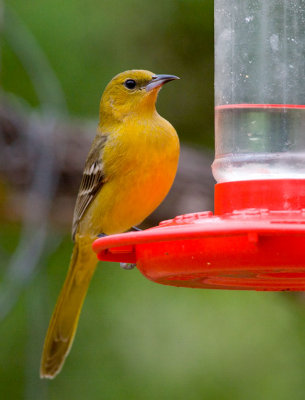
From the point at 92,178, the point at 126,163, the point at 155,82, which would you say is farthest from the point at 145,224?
the point at 126,163

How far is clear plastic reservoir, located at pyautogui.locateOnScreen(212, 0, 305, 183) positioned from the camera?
138 inches

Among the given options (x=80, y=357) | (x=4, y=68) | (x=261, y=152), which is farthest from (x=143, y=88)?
(x=80, y=357)

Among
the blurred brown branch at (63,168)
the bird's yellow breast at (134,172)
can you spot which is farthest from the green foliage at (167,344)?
the bird's yellow breast at (134,172)

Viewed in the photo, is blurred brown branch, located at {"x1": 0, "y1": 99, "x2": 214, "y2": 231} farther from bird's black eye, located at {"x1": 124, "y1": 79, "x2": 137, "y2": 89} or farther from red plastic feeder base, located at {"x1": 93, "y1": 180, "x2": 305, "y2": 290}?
red plastic feeder base, located at {"x1": 93, "y1": 180, "x2": 305, "y2": 290}

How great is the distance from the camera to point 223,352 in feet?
22.0

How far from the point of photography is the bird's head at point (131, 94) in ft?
15.3

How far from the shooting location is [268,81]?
11.5ft

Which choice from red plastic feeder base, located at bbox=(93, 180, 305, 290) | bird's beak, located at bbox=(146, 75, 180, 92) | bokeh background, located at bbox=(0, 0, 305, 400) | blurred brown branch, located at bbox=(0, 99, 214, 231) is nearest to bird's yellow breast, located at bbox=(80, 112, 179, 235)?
bird's beak, located at bbox=(146, 75, 180, 92)

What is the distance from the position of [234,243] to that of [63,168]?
4.45 m

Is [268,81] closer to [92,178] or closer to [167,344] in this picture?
[92,178]

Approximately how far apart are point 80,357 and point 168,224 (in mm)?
4142

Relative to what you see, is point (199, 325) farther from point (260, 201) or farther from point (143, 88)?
point (260, 201)

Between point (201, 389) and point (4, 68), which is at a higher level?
point (4, 68)

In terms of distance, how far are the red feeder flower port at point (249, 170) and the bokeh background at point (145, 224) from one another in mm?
2629
